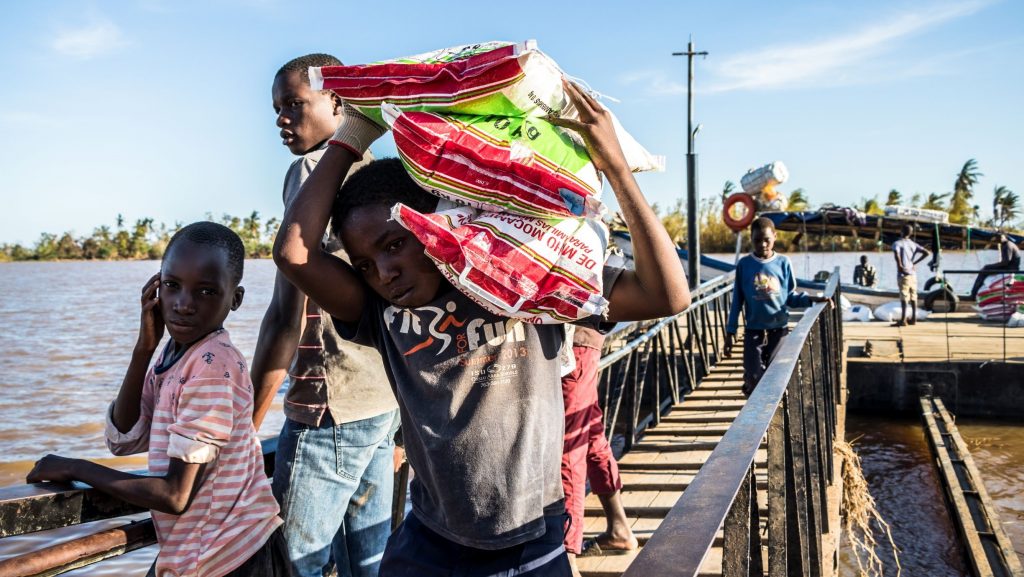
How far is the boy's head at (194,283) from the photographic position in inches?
70.6

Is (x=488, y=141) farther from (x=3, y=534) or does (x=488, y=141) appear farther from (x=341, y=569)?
(x=341, y=569)

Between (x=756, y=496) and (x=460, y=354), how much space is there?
2.26ft

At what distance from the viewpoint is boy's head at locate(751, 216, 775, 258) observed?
6.23 metres

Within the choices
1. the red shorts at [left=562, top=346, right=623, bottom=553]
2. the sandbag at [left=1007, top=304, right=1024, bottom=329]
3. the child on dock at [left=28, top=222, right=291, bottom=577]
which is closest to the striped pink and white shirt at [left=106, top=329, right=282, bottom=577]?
the child on dock at [left=28, top=222, right=291, bottom=577]

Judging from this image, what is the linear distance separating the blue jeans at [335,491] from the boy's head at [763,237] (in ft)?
14.9

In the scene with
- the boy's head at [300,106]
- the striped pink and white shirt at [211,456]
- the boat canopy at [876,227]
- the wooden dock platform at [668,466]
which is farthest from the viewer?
the boat canopy at [876,227]

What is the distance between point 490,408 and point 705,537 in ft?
1.80

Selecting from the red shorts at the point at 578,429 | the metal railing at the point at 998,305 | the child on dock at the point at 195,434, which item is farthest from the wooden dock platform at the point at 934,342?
the child on dock at the point at 195,434

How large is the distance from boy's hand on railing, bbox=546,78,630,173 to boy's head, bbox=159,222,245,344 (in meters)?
0.86

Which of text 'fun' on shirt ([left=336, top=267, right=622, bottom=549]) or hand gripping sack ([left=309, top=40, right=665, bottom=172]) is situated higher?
hand gripping sack ([left=309, top=40, right=665, bottom=172])

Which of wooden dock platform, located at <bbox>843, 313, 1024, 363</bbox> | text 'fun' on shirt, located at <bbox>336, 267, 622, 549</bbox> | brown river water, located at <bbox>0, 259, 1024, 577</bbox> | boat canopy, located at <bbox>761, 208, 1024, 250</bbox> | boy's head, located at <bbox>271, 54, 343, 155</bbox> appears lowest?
brown river water, located at <bbox>0, 259, 1024, 577</bbox>

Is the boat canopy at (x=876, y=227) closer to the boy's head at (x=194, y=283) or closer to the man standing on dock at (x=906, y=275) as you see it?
the man standing on dock at (x=906, y=275)

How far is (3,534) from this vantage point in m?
1.47

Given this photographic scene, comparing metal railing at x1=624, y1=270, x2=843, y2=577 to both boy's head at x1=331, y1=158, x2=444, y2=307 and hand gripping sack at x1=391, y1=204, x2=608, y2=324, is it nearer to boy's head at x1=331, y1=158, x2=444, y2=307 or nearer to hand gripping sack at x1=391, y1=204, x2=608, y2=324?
hand gripping sack at x1=391, y1=204, x2=608, y2=324
